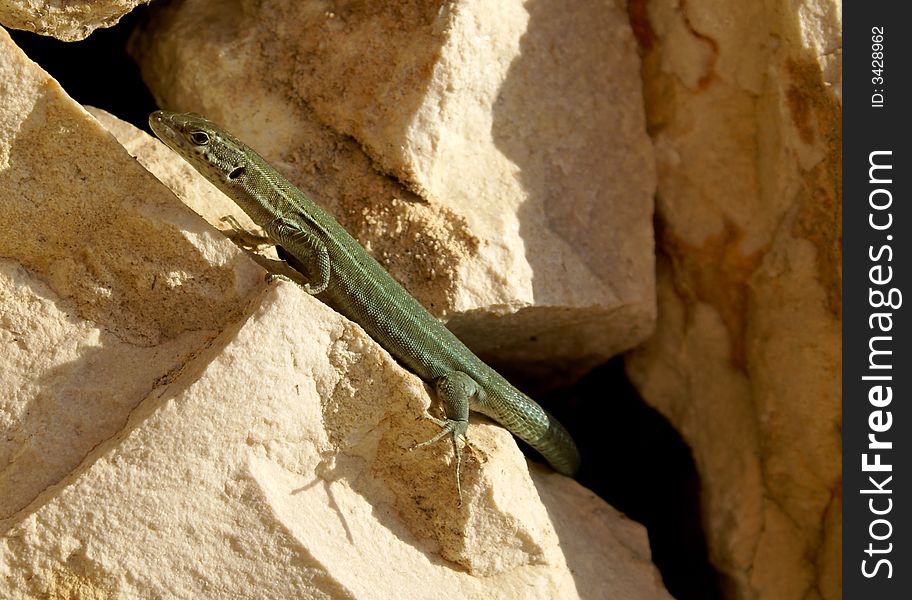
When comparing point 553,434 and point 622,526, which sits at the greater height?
point 553,434

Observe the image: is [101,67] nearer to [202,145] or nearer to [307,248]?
[202,145]

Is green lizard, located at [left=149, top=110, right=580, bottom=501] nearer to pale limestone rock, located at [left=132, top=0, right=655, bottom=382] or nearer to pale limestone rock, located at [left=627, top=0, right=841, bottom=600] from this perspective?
pale limestone rock, located at [left=132, top=0, right=655, bottom=382]

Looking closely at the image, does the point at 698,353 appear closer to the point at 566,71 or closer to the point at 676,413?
the point at 676,413

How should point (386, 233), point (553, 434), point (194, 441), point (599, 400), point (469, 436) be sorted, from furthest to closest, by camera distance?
point (599, 400), point (553, 434), point (386, 233), point (469, 436), point (194, 441)

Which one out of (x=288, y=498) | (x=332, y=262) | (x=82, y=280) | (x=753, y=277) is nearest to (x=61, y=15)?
(x=82, y=280)

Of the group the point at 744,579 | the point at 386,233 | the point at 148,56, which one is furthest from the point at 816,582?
the point at 148,56
